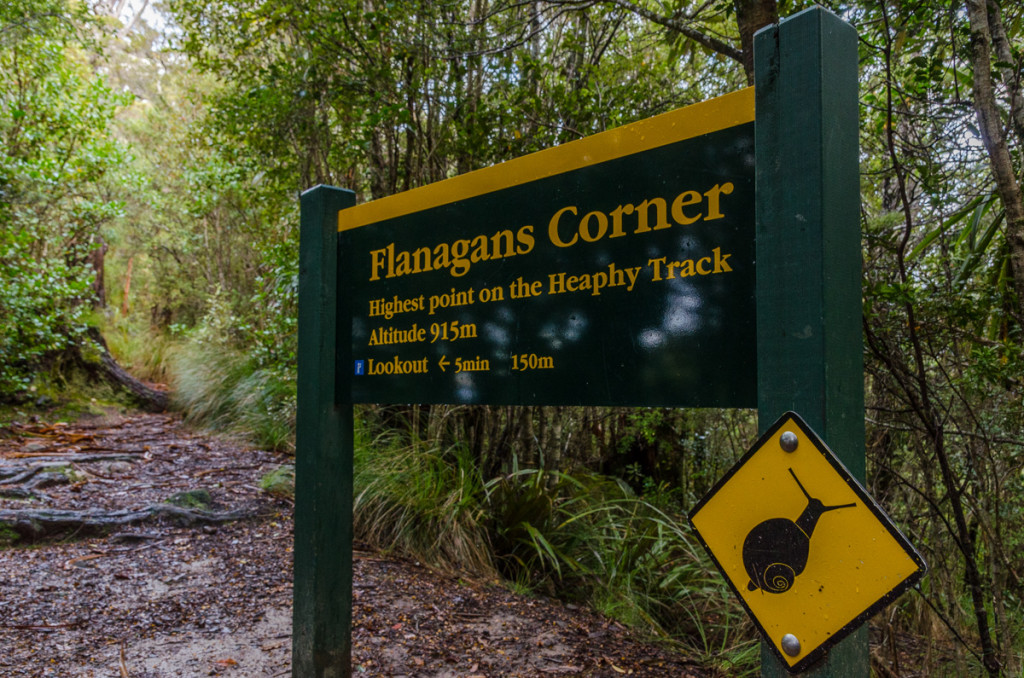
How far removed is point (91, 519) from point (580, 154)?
14.6 ft

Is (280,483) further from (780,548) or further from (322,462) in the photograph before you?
(780,548)

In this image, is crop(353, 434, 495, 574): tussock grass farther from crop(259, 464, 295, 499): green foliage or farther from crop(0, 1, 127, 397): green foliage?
crop(0, 1, 127, 397): green foliage

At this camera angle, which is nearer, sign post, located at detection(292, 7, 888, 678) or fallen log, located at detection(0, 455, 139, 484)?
sign post, located at detection(292, 7, 888, 678)

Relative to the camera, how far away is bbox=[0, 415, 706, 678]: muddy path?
9.74 ft

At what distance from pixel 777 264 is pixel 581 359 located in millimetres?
571

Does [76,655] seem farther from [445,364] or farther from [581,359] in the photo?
[581,359]

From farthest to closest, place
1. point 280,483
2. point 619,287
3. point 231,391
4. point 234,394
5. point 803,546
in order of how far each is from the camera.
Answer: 1. point 231,391
2. point 234,394
3. point 280,483
4. point 619,287
5. point 803,546

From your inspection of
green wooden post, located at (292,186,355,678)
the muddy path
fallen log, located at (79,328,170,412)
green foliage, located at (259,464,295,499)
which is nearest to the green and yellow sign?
green wooden post, located at (292,186,355,678)

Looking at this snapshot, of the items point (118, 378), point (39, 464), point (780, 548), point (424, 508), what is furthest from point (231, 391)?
point (780, 548)

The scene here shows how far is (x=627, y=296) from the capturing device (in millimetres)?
1681

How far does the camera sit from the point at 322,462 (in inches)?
99.0

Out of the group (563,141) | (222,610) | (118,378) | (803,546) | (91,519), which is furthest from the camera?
(118,378)

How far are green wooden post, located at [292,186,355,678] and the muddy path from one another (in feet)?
1.65

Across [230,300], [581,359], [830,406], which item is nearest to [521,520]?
[581,359]
